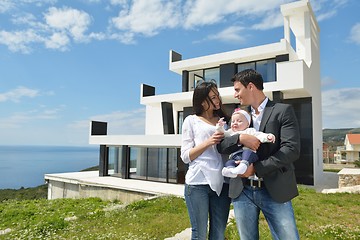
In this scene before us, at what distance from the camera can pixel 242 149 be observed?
212cm

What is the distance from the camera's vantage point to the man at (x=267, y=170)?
1993 mm

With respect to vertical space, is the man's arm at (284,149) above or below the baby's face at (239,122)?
below

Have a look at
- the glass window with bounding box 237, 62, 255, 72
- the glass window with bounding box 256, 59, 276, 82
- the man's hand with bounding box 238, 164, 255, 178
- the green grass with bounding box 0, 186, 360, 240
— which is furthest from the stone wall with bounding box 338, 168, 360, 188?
the man's hand with bounding box 238, 164, 255, 178

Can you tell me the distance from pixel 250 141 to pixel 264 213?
650mm

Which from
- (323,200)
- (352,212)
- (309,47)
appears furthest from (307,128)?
(352,212)

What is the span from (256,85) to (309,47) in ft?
44.1

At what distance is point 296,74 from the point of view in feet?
37.2

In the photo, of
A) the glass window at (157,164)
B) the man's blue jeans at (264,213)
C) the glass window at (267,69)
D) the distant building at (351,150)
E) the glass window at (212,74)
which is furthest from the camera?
the distant building at (351,150)

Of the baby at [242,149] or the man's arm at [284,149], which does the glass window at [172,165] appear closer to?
the baby at [242,149]

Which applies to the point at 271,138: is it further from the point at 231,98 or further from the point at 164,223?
the point at 231,98

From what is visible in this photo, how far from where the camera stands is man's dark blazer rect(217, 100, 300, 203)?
6.47ft

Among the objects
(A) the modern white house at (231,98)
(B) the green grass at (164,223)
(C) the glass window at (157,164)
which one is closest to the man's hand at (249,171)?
(B) the green grass at (164,223)

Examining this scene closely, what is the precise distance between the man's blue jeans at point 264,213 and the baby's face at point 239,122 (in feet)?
1.63

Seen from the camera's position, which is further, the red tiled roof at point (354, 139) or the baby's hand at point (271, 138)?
the red tiled roof at point (354, 139)
